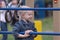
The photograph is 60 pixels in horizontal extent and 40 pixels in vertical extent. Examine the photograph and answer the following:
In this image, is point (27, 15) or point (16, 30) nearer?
point (16, 30)

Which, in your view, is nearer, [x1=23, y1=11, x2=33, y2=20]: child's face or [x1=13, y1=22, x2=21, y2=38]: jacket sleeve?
[x1=13, y1=22, x2=21, y2=38]: jacket sleeve

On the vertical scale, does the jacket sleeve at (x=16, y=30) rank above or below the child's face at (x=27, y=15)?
below

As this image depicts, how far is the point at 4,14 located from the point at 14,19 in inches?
32.7

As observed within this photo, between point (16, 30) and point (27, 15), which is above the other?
point (27, 15)

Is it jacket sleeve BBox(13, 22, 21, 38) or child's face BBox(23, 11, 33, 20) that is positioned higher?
child's face BBox(23, 11, 33, 20)

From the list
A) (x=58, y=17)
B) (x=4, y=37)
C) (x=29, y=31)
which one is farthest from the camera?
(x=4, y=37)

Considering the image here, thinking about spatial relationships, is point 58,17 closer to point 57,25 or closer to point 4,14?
point 57,25

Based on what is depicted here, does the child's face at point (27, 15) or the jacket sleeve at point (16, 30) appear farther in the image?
the child's face at point (27, 15)

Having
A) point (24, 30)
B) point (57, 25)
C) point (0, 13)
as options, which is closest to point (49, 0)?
point (0, 13)

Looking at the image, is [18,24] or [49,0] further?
[49,0]

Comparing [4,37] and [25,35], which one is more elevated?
[25,35]

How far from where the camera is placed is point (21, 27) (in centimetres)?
471

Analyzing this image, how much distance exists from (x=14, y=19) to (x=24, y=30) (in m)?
1.42

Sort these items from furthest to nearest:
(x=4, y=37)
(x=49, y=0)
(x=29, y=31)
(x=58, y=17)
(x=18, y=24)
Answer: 1. (x=49, y=0)
2. (x=4, y=37)
3. (x=58, y=17)
4. (x=18, y=24)
5. (x=29, y=31)
